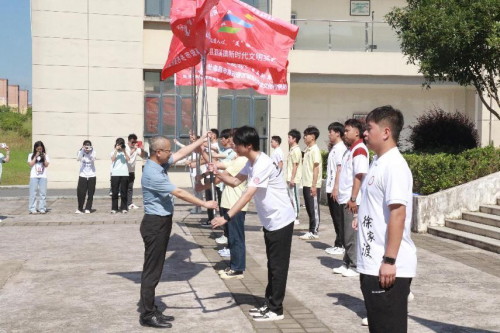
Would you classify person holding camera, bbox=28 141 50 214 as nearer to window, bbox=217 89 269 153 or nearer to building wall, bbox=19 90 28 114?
window, bbox=217 89 269 153

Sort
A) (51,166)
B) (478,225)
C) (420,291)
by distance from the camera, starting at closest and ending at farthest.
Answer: (420,291) → (478,225) → (51,166)

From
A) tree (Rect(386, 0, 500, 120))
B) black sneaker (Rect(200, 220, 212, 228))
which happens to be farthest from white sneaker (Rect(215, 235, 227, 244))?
tree (Rect(386, 0, 500, 120))

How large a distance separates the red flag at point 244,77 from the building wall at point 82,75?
1114 cm

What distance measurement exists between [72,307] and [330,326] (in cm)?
269

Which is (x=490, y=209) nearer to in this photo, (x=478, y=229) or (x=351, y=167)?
(x=478, y=229)

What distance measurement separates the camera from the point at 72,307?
7.58 m

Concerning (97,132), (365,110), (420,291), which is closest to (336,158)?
(420,291)

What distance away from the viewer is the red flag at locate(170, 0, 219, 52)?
9508 mm

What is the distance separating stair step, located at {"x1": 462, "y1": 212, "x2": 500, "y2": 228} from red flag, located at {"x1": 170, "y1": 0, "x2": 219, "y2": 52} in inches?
244

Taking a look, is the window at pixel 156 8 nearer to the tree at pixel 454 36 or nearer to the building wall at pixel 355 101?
the building wall at pixel 355 101

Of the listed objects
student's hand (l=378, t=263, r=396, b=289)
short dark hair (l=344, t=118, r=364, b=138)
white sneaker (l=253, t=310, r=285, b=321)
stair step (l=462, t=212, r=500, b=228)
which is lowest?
white sneaker (l=253, t=310, r=285, b=321)

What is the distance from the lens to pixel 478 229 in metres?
12.6

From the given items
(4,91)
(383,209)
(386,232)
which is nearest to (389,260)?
(386,232)

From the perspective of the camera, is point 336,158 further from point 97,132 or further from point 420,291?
point 97,132
